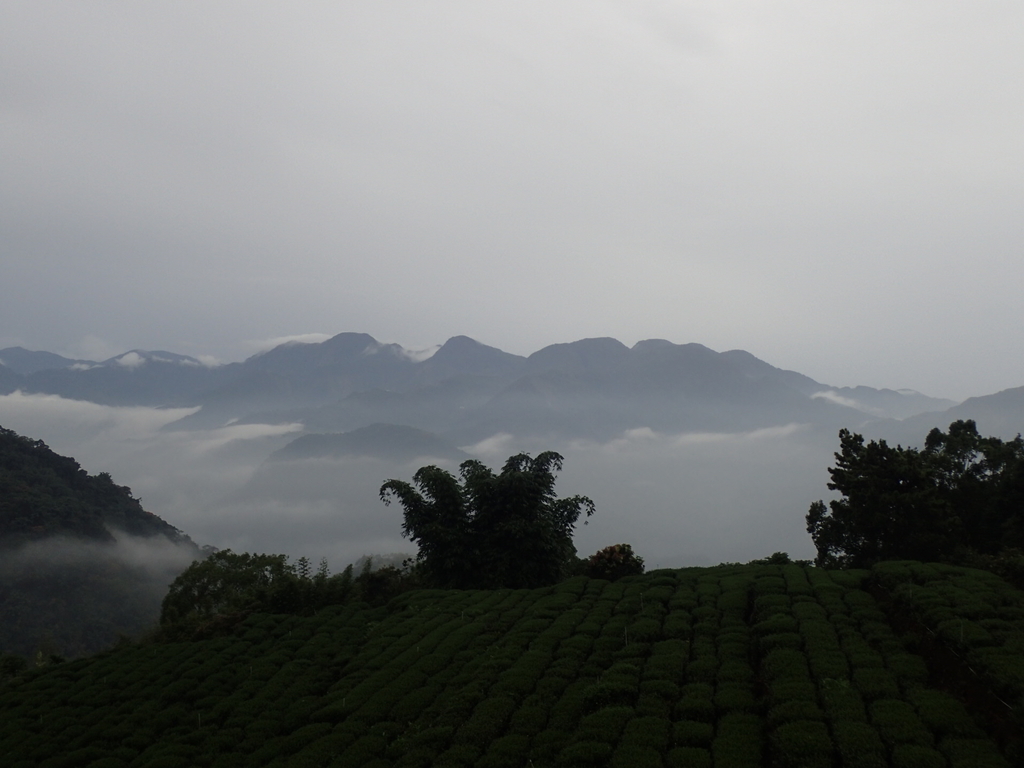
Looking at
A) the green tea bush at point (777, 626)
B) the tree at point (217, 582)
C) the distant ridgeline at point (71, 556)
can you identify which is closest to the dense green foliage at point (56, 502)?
the distant ridgeline at point (71, 556)

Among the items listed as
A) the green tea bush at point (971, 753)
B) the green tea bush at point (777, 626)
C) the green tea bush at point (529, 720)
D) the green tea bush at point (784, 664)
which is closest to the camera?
the green tea bush at point (971, 753)

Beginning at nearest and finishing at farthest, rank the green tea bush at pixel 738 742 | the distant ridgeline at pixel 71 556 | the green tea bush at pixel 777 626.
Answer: the green tea bush at pixel 738 742
the green tea bush at pixel 777 626
the distant ridgeline at pixel 71 556

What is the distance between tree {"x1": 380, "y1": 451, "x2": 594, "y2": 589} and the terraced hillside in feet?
23.0

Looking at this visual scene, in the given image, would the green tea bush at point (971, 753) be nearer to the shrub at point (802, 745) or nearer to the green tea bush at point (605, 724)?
the shrub at point (802, 745)

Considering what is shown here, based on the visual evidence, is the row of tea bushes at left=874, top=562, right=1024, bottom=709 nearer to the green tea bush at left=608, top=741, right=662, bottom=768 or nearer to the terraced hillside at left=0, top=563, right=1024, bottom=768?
the terraced hillside at left=0, top=563, right=1024, bottom=768

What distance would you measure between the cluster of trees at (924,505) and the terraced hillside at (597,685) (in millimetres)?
8482

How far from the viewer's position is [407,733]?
15.4 metres

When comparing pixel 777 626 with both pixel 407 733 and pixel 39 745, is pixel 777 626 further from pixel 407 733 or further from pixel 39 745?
pixel 39 745

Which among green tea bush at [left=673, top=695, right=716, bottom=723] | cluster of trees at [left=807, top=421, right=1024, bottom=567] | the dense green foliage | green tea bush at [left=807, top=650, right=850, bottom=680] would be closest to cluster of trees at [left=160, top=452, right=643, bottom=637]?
cluster of trees at [left=807, top=421, right=1024, bottom=567]

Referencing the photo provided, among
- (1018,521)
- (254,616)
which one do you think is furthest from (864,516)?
(254,616)

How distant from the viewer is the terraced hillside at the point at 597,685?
13.1 m

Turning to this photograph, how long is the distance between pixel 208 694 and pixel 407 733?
306 inches

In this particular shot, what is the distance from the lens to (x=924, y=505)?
29875mm

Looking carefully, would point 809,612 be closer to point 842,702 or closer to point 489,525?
point 842,702
